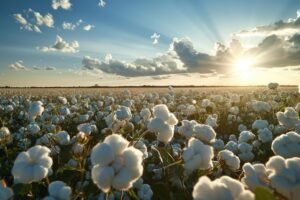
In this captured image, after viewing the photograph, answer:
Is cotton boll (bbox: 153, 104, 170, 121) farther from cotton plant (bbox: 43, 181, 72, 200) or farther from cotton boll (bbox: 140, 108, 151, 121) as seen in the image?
cotton boll (bbox: 140, 108, 151, 121)

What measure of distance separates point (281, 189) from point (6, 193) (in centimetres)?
177

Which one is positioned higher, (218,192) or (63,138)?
(218,192)

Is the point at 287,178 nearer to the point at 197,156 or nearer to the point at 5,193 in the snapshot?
the point at 197,156

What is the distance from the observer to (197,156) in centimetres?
273

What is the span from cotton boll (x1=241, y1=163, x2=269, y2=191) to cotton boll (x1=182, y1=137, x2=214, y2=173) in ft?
1.36

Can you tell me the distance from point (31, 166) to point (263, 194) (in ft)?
5.13

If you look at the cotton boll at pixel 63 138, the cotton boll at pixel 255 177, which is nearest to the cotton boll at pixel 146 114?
the cotton boll at pixel 63 138

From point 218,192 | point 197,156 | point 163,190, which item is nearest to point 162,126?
point 197,156

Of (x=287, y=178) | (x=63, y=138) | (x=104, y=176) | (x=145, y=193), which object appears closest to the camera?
(x=287, y=178)

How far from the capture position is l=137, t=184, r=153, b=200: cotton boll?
3.86 meters

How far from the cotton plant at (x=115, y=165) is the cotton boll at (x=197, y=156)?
77 cm

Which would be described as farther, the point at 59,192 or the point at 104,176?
the point at 59,192

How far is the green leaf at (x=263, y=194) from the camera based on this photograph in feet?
5.18

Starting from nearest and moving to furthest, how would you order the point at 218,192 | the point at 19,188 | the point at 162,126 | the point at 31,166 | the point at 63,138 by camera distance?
1. the point at 218,192
2. the point at 31,166
3. the point at 19,188
4. the point at 162,126
5. the point at 63,138
